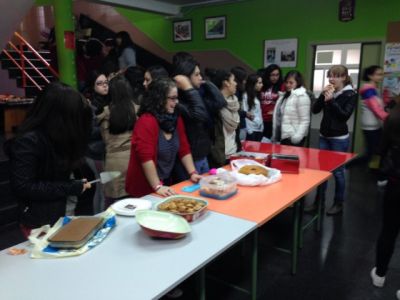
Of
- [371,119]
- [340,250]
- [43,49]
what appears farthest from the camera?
[43,49]

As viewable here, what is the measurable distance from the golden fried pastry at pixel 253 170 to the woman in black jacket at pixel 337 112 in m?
Answer: 1.02

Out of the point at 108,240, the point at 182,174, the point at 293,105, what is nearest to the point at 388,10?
the point at 293,105

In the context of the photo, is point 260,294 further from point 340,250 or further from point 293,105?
point 293,105

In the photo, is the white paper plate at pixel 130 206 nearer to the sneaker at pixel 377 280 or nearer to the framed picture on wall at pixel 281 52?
the sneaker at pixel 377 280

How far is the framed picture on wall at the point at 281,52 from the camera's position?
19.0ft

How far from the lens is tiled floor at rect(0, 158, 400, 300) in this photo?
220 centimetres

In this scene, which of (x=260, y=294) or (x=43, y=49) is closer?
(x=260, y=294)

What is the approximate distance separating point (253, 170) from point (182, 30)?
18.3 feet

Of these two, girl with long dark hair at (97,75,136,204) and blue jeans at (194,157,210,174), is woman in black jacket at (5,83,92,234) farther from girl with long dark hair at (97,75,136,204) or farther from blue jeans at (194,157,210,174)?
blue jeans at (194,157,210,174)

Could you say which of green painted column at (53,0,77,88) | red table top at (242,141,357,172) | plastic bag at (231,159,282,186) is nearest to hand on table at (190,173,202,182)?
plastic bag at (231,159,282,186)

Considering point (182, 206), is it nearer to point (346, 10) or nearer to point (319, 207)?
point (319, 207)

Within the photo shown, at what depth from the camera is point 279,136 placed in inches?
146

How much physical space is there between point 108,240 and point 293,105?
2.41m

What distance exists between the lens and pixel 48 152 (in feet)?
4.97
